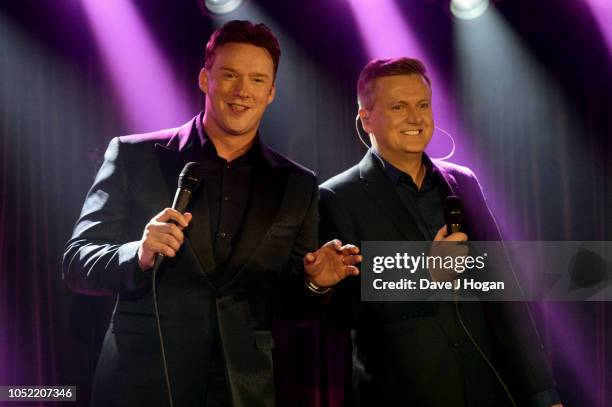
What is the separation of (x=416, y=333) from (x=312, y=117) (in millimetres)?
1554

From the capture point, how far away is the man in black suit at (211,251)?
201 centimetres

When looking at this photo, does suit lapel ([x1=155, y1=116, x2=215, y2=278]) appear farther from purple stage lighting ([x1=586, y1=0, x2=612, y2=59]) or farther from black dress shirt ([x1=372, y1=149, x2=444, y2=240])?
purple stage lighting ([x1=586, y1=0, x2=612, y2=59])

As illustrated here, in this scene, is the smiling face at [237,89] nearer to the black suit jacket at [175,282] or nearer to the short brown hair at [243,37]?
the short brown hair at [243,37]

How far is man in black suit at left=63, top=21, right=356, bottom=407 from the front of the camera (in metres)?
2.01

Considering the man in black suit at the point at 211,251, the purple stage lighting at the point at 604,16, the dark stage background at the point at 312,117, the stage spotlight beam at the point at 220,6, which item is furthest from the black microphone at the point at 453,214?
the purple stage lighting at the point at 604,16

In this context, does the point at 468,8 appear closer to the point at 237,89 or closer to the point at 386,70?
the point at 386,70

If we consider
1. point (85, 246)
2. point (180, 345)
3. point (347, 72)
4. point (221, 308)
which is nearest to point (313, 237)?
point (221, 308)

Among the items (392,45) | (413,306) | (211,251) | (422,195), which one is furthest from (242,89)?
(392,45)

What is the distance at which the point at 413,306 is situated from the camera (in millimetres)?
2410

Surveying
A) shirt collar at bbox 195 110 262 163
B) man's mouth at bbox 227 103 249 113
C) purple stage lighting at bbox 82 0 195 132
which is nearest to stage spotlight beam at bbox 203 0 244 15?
purple stage lighting at bbox 82 0 195 132

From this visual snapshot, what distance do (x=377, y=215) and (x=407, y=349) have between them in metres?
0.52

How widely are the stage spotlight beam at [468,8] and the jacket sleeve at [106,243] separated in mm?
2248

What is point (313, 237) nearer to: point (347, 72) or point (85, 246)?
point (85, 246)

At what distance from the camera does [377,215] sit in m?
2.52
